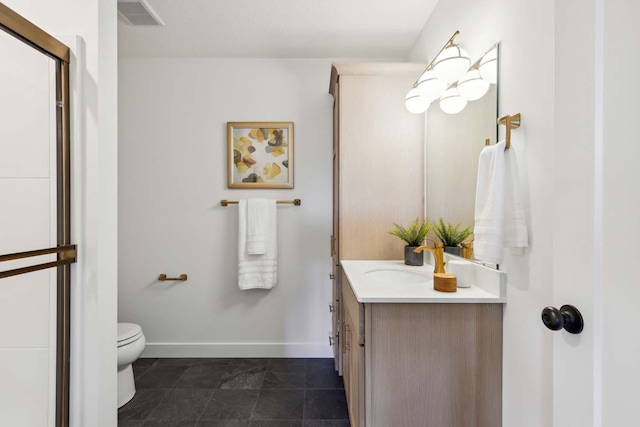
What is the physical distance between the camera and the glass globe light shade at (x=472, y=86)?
1.27m

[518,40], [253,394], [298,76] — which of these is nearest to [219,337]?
[253,394]

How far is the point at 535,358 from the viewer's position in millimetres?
974

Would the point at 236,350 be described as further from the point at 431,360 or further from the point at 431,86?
the point at 431,86

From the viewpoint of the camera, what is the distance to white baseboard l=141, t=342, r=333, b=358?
8.06 feet

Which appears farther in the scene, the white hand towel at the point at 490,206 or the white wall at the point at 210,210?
the white wall at the point at 210,210

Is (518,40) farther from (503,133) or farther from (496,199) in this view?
(496,199)

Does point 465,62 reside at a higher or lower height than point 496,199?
higher

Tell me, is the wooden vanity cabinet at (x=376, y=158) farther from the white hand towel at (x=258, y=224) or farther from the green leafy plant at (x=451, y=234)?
the white hand towel at (x=258, y=224)

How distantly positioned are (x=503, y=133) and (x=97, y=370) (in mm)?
1741

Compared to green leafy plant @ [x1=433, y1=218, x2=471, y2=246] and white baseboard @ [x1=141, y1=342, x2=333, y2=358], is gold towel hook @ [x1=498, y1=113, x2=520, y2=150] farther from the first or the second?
white baseboard @ [x1=141, y1=342, x2=333, y2=358]

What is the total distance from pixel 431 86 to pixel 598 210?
1.16m

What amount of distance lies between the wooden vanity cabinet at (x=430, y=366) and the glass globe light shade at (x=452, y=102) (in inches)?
35.5

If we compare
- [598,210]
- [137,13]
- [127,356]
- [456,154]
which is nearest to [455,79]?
Answer: [456,154]

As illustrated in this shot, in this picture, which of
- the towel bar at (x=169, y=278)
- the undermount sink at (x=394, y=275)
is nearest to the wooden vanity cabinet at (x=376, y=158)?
the undermount sink at (x=394, y=275)
